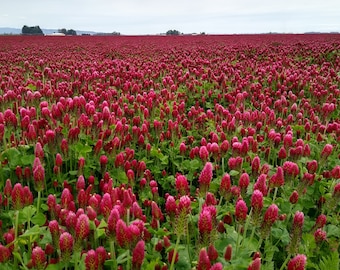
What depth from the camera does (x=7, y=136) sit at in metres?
3.35

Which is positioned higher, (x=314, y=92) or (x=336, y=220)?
(x=314, y=92)

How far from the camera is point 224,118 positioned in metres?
4.67

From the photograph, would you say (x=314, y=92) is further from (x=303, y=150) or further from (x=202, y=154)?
(x=202, y=154)

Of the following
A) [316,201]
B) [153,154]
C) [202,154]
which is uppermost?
[202,154]

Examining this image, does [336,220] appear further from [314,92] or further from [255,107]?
[314,92]

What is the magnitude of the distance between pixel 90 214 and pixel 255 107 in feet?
14.0

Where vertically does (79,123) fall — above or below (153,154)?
above

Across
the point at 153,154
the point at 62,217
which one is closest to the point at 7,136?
the point at 153,154

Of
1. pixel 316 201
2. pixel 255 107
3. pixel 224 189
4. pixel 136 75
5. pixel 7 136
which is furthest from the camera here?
pixel 136 75

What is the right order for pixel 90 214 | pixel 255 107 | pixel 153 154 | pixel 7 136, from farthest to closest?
pixel 255 107 → pixel 153 154 → pixel 7 136 → pixel 90 214

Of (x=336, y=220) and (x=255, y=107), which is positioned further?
(x=255, y=107)

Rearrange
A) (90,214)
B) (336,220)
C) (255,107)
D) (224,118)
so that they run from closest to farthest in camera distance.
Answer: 1. (90,214)
2. (336,220)
3. (224,118)
4. (255,107)

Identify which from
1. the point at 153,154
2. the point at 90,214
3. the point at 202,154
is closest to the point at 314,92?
the point at 153,154

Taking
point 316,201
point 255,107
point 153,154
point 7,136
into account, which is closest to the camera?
point 316,201
